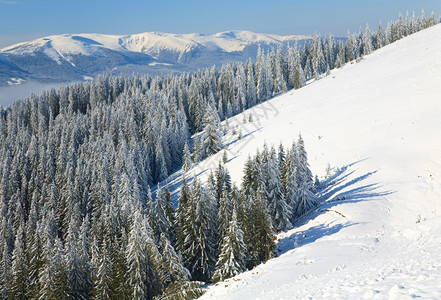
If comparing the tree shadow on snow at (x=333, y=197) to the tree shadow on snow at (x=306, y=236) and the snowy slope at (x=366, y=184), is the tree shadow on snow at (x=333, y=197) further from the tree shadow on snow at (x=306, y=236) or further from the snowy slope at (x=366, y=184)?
the snowy slope at (x=366, y=184)

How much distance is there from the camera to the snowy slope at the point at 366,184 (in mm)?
14193

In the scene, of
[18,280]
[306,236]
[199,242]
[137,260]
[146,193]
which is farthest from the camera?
[146,193]

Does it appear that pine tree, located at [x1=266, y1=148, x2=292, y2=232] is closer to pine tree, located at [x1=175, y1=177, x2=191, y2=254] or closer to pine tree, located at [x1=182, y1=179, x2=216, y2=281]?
pine tree, located at [x1=182, y1=179, x2=216, y2=281]

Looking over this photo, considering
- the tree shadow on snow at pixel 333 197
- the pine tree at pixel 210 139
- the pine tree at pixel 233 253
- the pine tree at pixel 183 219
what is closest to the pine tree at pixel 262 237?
the pine tree at pixel 233 253

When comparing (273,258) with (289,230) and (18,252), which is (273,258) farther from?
(18,252)

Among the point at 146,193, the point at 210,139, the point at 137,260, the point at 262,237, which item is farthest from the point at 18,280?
the point at 210,139

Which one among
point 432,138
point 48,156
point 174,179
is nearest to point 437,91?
point 432,138

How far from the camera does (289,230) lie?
102 ft

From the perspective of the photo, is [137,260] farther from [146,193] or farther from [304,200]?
[146,193]

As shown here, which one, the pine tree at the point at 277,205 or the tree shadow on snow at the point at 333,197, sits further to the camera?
the pine tree at the point at 277,205

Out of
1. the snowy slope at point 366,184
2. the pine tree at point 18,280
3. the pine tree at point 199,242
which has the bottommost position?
the pine tree at point 18,280

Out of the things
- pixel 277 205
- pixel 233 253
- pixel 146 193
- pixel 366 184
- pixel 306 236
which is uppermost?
pixel 366 184

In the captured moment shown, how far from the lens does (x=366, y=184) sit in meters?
32.8

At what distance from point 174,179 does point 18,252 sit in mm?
33185
